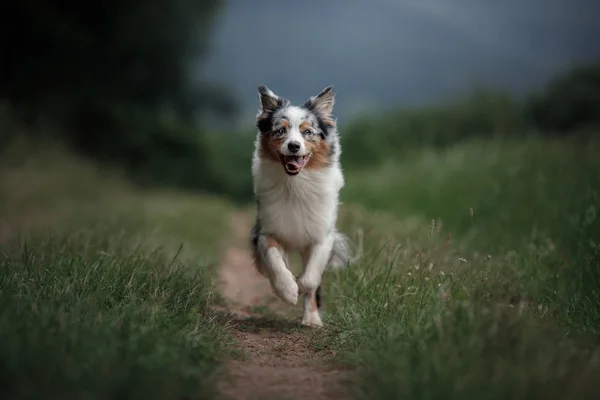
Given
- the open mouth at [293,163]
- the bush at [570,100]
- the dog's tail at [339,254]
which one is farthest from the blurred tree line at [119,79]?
the open mouth at [293,163]

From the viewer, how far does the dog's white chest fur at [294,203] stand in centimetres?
522

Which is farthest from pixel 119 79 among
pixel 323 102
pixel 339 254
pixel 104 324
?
pixel 104 324

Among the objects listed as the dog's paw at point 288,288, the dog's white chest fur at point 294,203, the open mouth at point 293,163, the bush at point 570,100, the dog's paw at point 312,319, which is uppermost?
the bush at point 570,100

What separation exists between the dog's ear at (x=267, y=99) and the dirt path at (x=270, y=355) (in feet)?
5.40

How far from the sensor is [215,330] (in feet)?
13.8

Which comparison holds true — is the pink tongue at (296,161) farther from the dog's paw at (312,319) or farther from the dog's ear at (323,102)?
the dog's paw at (312,319)

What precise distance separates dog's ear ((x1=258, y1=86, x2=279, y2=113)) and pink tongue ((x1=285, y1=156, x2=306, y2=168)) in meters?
0.52

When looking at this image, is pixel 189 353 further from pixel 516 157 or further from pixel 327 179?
pixel 516 157

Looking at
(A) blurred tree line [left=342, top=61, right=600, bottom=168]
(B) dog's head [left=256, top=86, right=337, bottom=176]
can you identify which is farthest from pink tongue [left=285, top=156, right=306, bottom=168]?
(A) blurred tree line [left=342, top=61, right=600, bottom=168]

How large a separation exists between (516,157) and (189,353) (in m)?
7.92

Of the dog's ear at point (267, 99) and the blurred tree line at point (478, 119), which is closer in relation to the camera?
the dog's ear at point (267, 99)

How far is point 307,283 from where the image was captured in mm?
5137

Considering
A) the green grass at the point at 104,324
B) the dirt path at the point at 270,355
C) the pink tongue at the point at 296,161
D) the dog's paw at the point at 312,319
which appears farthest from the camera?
the dog's paw at the point at 312,319

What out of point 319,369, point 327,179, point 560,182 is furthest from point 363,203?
point 319,369
